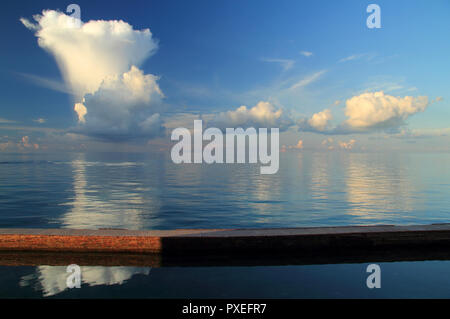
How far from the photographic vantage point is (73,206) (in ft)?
63.4

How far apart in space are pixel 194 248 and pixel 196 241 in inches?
8.9

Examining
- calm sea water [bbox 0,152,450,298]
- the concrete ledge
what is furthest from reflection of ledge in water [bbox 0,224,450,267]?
calm sea water [bbox 0,152,450,298]

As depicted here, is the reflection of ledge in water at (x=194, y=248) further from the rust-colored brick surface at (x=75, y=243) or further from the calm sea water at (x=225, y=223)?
the calm sea water at (x=225, y=223)

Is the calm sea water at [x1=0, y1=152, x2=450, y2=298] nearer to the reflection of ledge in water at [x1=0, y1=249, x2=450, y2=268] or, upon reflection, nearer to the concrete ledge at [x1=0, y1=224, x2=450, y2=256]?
the reflection of ledge in water at [x1=0, y1=249, x2=450, y2=268]

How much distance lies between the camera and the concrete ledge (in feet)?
31.3

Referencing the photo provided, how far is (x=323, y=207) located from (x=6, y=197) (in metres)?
21.7

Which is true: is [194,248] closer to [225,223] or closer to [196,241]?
[196,241]

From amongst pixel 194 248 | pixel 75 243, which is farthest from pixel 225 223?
pixel 75 243

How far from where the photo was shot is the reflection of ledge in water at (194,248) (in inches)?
364

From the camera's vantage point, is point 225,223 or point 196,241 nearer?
point 196,241

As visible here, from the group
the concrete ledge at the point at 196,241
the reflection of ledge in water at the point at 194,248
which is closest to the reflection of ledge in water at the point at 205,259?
the reflection of ledge in water at the point at 194,248

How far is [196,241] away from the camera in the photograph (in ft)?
31.4
